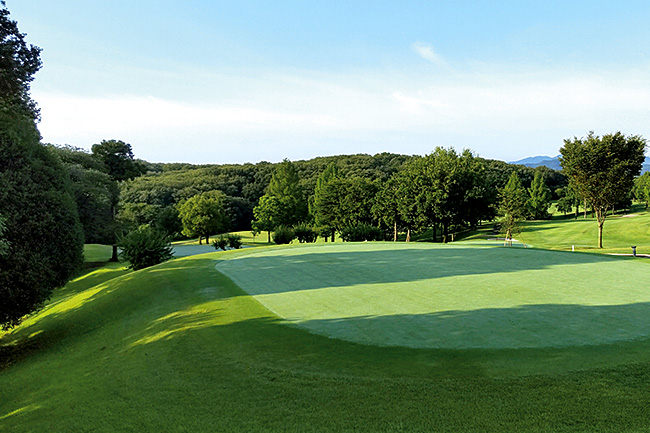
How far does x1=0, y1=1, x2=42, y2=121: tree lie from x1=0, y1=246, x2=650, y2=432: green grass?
9994mm

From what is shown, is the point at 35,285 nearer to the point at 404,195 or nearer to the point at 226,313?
the point at 226,313

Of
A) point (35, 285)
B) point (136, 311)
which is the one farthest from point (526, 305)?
point (35, 285)

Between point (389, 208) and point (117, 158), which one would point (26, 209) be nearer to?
point (389, 208)

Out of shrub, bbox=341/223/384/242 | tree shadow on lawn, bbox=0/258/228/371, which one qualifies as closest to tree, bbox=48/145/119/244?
tree shadow on lawn, bbox=0/258/228/371

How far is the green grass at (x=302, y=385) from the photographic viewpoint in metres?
4.72

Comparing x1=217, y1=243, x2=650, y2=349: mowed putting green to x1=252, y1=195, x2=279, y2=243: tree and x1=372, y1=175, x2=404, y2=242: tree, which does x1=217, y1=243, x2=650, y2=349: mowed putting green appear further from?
x1=252, y1=195, x2=279, y2=243: tree

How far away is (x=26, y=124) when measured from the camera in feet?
44.7

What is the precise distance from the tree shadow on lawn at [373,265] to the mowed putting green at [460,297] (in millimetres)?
40

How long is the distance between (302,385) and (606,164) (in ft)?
113

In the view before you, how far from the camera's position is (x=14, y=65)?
47.6 feet

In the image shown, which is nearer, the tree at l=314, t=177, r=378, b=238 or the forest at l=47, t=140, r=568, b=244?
the forest at l=47, t=140, r=568, b=244

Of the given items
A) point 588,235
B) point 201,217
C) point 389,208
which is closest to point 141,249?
point 389,208

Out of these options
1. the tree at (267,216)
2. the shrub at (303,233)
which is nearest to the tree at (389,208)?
the shrub at (303,233)

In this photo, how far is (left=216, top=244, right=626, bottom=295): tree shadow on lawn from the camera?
45.2ft
